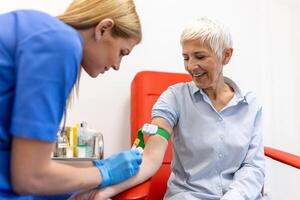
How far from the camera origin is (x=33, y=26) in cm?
86

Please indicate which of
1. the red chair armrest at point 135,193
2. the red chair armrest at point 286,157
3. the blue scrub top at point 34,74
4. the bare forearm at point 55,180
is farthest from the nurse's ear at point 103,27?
the red chair armrest at point 286,157

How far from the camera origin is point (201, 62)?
146 centimetres

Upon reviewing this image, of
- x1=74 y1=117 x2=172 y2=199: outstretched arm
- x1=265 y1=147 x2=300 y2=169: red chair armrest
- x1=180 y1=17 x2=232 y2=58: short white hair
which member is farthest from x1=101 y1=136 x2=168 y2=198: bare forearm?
x1=265 y1=147 x2=300 y2=169: red chair armrest

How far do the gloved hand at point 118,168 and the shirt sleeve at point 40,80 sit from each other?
295mm

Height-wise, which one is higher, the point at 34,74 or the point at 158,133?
the point at 34,74

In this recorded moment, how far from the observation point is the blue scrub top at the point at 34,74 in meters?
0.82

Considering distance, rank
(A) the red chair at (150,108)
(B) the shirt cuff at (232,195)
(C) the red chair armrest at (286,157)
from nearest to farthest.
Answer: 1. (B) the shirt cuff at (232,195)
2. (C) the red chair armrest at (286,157)
3. (A) the red chair at (150,108)

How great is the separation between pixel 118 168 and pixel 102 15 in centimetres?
46

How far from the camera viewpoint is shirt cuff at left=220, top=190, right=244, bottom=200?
1323 millimetres

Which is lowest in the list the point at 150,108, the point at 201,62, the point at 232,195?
the point at 232,195

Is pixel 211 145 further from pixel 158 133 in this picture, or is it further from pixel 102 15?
pixel 102 15

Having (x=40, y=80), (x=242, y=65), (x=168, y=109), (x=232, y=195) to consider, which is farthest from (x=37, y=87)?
(x=242, y=65)

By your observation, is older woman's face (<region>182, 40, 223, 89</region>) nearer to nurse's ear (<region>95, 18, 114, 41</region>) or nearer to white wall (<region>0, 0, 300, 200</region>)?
nurse's ear (<region>95, 18, 114, 41</region>)

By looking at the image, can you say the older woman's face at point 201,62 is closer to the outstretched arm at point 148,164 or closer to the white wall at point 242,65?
the outstretched arm at point 148,164
